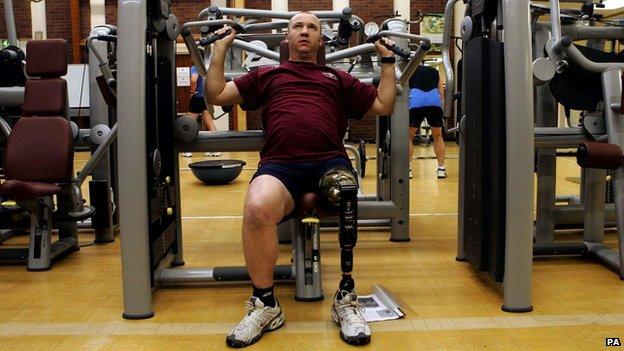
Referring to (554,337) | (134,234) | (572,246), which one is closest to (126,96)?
(134,234)

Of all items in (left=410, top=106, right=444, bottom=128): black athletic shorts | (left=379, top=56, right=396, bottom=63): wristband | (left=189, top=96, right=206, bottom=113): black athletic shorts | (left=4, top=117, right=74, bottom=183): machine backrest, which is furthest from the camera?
(left=410, top=106, right=444, bottom=128): black athletic shorts

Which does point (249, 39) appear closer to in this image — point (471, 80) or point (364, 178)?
point (471, 80)

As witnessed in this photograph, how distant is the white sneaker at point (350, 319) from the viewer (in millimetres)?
2092

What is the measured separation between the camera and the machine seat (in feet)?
10.0

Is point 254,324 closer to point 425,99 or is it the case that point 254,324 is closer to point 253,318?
point 253,318

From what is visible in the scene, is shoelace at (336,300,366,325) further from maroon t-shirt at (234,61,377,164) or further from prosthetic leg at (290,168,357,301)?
maroon t-shirt at (234,61,377,164)

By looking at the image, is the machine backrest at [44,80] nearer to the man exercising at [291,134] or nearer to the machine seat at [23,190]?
the machine seat at [23,190]

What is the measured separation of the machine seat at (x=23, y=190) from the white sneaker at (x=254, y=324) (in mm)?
1471

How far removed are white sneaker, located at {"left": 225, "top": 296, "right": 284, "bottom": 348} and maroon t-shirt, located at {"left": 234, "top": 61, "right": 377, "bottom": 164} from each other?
0.58m

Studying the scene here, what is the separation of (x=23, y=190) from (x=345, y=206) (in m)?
1.77

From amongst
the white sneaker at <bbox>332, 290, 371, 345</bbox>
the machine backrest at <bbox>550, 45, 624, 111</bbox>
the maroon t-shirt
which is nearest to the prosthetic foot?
the white sneaker at <bbox>332, 290, 371, 345</bbox>

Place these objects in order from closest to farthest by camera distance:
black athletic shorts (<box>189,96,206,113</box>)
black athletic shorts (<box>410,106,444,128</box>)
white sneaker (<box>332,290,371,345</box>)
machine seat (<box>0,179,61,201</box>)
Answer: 1. white sneaker (<box>332,290,371,345</box>)
2. machine seat (<box>0,179,61,201</box>)
3. black athletic shorts (<box>189,96,206,113</box>)
4. black athletic shorts (<box>410,106,444,128</box>)

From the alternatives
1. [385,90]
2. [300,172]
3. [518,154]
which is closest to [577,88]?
[518,154]

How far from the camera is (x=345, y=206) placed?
2197 mm
